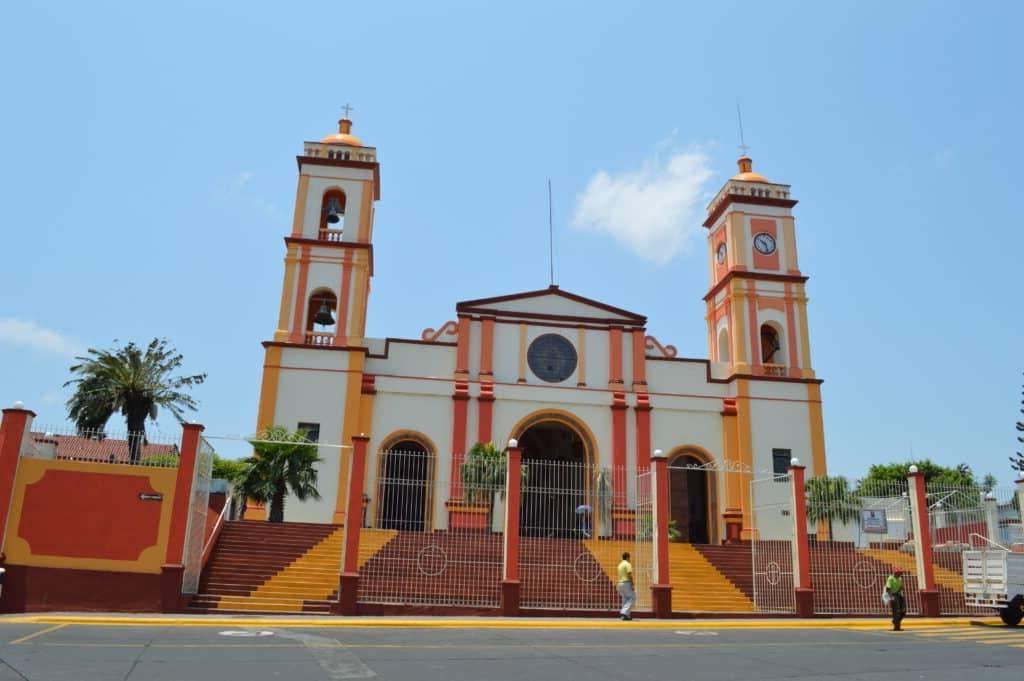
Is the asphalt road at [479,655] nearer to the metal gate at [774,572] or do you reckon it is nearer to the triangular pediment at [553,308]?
the metal gate at [774,572]

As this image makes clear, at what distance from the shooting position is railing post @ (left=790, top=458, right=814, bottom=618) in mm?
17016

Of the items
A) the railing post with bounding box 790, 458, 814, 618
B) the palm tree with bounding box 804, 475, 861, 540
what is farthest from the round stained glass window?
the railing post with bounding box 790, 458, 814, 618

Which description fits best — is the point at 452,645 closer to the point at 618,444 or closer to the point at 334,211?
the point at 618,444

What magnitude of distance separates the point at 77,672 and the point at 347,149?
2394 cm

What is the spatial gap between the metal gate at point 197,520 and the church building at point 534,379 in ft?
26.5

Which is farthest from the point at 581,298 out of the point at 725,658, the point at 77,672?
the point at 77,672

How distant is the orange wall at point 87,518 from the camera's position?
14719 mm

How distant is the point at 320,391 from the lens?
25.9 m

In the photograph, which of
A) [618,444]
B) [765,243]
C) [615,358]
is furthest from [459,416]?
[765,243]

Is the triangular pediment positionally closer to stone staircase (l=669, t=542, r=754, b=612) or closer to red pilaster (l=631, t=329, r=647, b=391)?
red pilaster (l=631, t=329, r=647, b=391)

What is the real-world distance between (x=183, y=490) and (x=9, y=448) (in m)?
3.07

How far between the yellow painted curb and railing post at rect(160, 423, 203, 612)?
3.97 ft

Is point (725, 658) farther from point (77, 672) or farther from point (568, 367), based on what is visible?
point (568, 367)

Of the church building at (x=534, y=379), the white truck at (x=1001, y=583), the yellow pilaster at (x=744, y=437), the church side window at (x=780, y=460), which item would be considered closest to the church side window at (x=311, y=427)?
the church building at (x=534, y=379)
